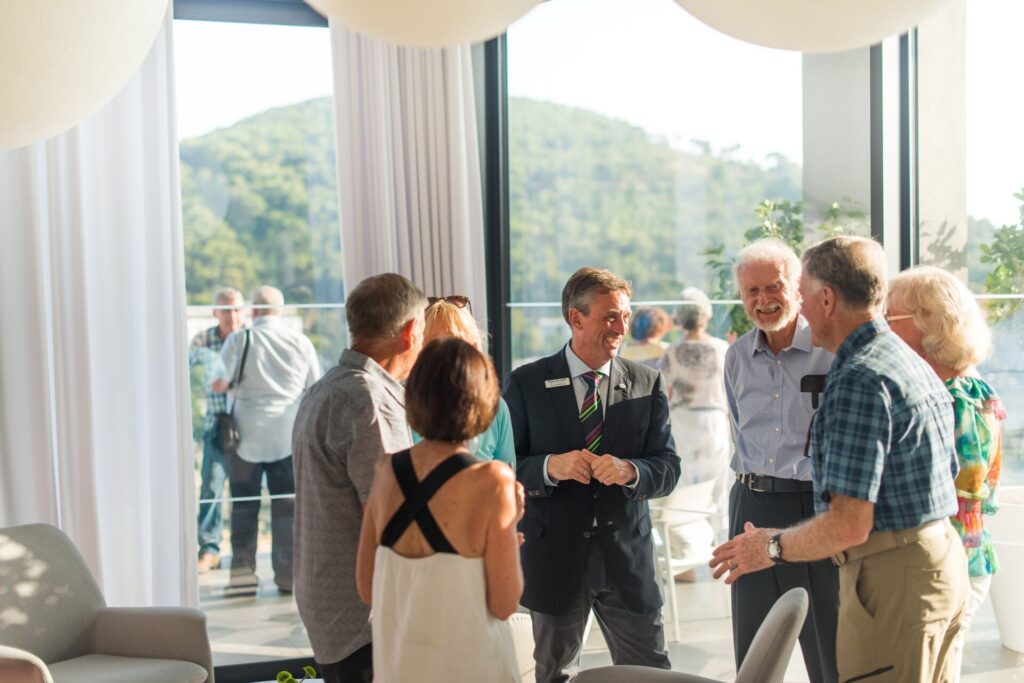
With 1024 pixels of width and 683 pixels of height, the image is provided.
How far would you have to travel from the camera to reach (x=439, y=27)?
161 centimetres

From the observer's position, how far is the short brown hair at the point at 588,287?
3205 millimetres

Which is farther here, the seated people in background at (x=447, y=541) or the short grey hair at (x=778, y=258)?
the short grey hair at (x=778, y=258)

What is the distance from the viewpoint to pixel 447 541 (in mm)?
2053

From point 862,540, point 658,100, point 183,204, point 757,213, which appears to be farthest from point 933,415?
point 183,204

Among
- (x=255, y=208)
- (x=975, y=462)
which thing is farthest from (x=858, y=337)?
(x=255, y=208)

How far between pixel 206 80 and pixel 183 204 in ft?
1.89

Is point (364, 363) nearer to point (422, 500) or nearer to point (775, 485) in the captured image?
point (422, 500)

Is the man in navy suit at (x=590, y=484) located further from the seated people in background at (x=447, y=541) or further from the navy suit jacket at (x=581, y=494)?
the seated people in background at (x=447, y=541)

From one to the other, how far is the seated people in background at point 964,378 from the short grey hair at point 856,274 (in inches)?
35.0

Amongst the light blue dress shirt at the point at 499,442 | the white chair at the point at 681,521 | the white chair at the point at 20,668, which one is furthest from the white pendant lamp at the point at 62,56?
the white chair at the point at 681,521

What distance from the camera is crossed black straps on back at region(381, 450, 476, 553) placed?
2.06m

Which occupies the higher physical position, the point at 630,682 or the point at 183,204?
the point at 183,204

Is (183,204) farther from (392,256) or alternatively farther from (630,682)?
(630,682)

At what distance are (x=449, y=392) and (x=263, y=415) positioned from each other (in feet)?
9.18
